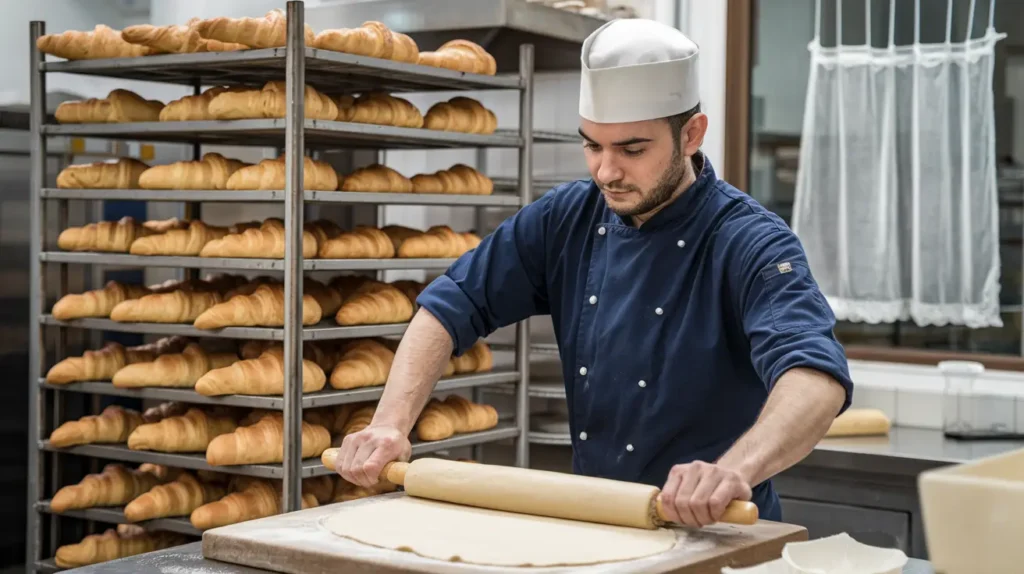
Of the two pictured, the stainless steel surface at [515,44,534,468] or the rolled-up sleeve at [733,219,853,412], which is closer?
the rolled-up sleeve at [733,219,853,412]

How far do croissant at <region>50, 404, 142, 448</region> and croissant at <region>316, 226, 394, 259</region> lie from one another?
0.73 metres

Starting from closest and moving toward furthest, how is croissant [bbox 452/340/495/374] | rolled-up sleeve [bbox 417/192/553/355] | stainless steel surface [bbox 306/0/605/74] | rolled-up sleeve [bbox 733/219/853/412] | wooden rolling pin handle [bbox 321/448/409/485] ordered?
rolled-up sleeve [bbox 733/219/853/412], wooden rolling pin handle [bbox 321/448/409/485], rolled-up sleeve [bbox 417/192/553/355], croissant [bbox 452/340/495/374], stainless steel surface [bbox 306/0/605/74]

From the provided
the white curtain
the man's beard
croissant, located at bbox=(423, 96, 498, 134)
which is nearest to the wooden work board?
the man's beard

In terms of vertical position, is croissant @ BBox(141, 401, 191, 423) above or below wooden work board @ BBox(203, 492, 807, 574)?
below

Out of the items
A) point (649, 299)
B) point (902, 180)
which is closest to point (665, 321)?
point (649, 299)

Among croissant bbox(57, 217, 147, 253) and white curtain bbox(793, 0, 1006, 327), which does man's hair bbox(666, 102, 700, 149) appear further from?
white curtain bbox(793, 0, 1006, 327)

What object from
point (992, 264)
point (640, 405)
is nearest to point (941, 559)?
point (640, 405)

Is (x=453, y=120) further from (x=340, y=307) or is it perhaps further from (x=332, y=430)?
(x=332, y=430)

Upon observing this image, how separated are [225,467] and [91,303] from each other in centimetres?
65

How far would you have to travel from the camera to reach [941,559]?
1.07m

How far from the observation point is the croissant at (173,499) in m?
3.06

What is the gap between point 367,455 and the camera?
77.4 inches

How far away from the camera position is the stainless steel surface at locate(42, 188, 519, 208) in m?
2.89

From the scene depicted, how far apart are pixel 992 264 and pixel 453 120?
5.66 feet
